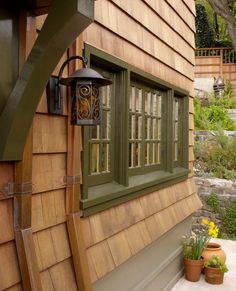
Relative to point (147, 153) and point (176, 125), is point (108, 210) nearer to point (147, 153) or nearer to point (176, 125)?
point (147, 153)

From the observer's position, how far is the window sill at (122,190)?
227 centimetres

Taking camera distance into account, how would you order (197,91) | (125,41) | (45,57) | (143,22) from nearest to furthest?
(45,57), (125,41), (143,22), (197,91)

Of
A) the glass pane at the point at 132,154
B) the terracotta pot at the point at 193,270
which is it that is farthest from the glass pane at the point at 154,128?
the terracotta pot at the point at 193,270

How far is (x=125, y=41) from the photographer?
108 inches

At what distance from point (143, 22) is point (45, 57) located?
175 centimetres

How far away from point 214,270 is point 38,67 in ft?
10.6

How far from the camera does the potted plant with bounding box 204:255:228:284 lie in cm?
394

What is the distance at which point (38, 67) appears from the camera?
1515 millimetres

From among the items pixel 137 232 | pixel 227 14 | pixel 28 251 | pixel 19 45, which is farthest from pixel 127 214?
pixel 227 14

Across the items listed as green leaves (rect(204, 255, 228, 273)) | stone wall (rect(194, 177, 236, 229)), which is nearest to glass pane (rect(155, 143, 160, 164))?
green leaves (rect(204, 255, 228, 273))

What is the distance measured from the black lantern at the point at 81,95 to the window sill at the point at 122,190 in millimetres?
533

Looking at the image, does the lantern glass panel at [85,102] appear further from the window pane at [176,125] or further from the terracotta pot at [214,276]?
the terracotta pot at [214,276]

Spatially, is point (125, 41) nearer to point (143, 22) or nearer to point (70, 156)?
point (143, 22)

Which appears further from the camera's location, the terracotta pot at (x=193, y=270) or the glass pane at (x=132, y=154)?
the terracotta pot at (x=193, y=270)
